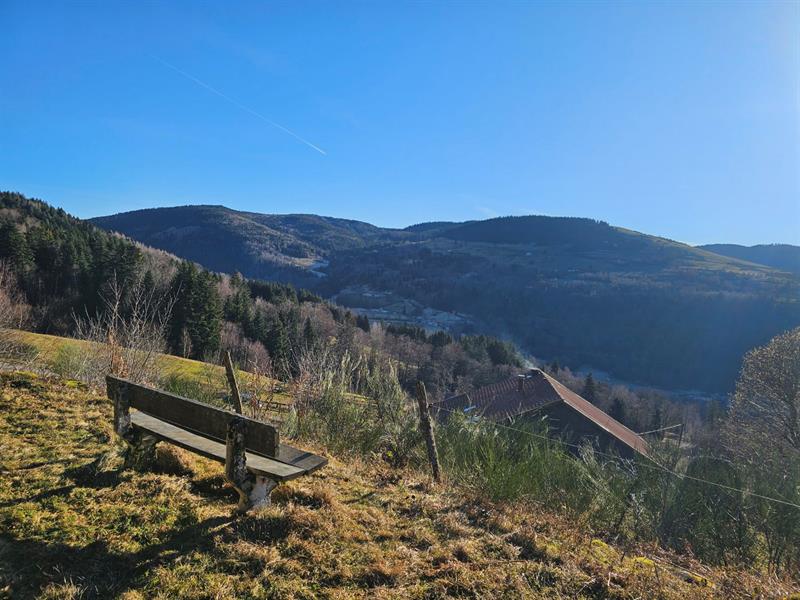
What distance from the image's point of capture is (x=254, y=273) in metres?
197

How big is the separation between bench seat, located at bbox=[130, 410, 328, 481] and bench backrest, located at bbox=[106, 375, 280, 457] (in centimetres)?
20

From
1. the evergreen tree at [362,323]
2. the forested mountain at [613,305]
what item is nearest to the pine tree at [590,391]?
the evergreen tree at [362,323]

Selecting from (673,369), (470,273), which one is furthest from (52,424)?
(470,273)

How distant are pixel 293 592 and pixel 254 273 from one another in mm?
204150

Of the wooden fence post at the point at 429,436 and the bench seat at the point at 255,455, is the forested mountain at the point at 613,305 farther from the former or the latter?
the bench seat at the point at 255,455

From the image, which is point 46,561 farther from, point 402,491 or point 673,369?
point 673,369

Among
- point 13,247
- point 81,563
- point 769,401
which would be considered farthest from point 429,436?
point 13,247

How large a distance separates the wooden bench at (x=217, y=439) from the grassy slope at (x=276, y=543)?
235 mm

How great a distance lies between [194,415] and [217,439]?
11.3 inches

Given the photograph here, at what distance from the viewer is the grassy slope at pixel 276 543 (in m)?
2.94

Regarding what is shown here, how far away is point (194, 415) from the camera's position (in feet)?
12.5

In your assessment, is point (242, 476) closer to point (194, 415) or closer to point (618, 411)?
point (194, 415)

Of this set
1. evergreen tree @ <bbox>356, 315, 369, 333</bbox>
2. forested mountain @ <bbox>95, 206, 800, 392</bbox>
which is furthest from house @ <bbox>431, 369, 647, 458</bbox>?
forested mountain @ <bbox>95, 206, 800, 392</bbox>

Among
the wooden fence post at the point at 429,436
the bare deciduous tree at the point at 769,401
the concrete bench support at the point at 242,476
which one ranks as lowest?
the bare deciduous tree at the point at 769,401
